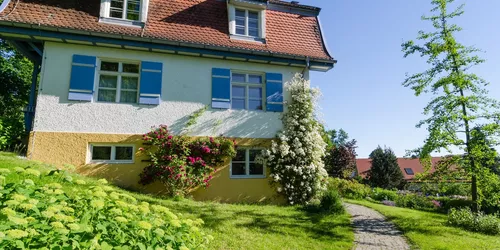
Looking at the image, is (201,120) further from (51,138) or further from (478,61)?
(478,61)

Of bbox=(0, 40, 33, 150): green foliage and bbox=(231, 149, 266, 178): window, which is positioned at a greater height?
bbox=(0, 40, 33, 150): green foliage

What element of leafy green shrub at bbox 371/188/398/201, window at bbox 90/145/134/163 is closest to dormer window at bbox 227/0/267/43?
window at bbox 90/145/134/163

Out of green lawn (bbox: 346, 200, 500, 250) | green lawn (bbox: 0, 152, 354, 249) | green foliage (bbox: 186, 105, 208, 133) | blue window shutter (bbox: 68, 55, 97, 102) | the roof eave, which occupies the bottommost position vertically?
green lawn (bbox: 346, 200, 500, 250)

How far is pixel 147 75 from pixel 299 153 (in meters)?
5.49

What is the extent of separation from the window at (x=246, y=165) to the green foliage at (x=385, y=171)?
63.4ft

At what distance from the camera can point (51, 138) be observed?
807 centimetres

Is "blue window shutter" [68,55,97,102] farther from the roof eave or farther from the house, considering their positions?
the roof eave

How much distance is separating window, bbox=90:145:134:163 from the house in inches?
1.2

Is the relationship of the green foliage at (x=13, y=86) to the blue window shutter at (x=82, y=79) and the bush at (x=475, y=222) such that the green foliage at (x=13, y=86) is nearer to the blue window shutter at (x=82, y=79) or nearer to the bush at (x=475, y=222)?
the blue window shutter at (x=82, y=79)

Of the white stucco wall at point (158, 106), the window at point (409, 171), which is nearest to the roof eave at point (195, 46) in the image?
the white stucco wall at point (158, 106)

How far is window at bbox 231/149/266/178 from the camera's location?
9.58 meters

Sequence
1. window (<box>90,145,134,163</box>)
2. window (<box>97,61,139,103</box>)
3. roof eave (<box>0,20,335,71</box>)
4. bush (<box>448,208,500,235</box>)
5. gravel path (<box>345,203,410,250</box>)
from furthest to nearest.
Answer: window (<box>97,61,139,103</box>) < window (<box>90,145,134,163</box>) < roof eave (<box>0,20,335,71</box>) < bush (<box>448,208,500,235</box>) < gravel path (<box>345,203,410,250</box>)

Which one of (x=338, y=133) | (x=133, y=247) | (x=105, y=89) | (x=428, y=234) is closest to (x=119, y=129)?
(x=105, y=89)

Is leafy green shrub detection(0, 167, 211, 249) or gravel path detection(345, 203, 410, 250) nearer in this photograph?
leafy green shrub detection(0, 167, 211, 249)
